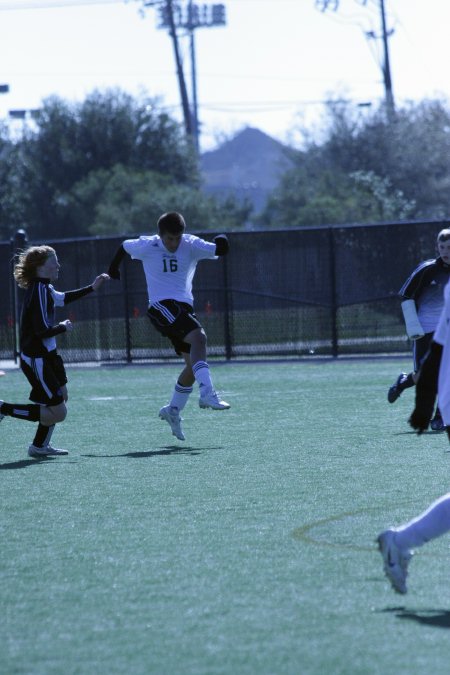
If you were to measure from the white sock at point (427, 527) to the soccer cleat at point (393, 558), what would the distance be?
25 millimetres

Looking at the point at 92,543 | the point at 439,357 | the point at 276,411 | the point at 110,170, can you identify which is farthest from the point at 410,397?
the point at 110,170

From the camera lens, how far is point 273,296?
2361 centimetres

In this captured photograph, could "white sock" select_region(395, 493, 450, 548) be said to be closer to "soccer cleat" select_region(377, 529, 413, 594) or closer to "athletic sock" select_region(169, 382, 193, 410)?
"soccer cleat" select_region(377, 529, 413, 594)

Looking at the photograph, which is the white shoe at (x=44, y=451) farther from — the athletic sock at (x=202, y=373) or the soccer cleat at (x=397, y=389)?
the soccer cleat at (x=397, y=389)

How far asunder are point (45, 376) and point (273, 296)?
12.9 metres

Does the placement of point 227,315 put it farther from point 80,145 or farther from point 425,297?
point 80,145

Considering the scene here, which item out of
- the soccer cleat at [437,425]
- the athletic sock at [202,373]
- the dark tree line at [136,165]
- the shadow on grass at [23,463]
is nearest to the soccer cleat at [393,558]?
the shadow on grass at [23,463]

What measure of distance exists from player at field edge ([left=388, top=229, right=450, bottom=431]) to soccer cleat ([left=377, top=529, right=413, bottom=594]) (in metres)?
5.23

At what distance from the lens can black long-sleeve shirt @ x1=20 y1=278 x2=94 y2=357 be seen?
10.8m

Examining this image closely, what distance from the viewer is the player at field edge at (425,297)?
11055 mm

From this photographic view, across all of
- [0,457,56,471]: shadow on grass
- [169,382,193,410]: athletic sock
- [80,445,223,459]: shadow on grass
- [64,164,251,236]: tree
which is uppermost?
[64,164,251,236]: tree

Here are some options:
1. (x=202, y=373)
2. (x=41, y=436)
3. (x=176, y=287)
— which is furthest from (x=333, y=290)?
(x=41, y=436)

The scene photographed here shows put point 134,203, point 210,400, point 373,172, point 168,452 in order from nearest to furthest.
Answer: point 168,452, point 210,400, point 134,203, point 373,172

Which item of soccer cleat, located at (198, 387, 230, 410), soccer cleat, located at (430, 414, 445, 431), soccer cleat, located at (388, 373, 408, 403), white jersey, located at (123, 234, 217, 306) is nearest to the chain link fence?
soccer cleat, located at (388, 373, 408, 403)
